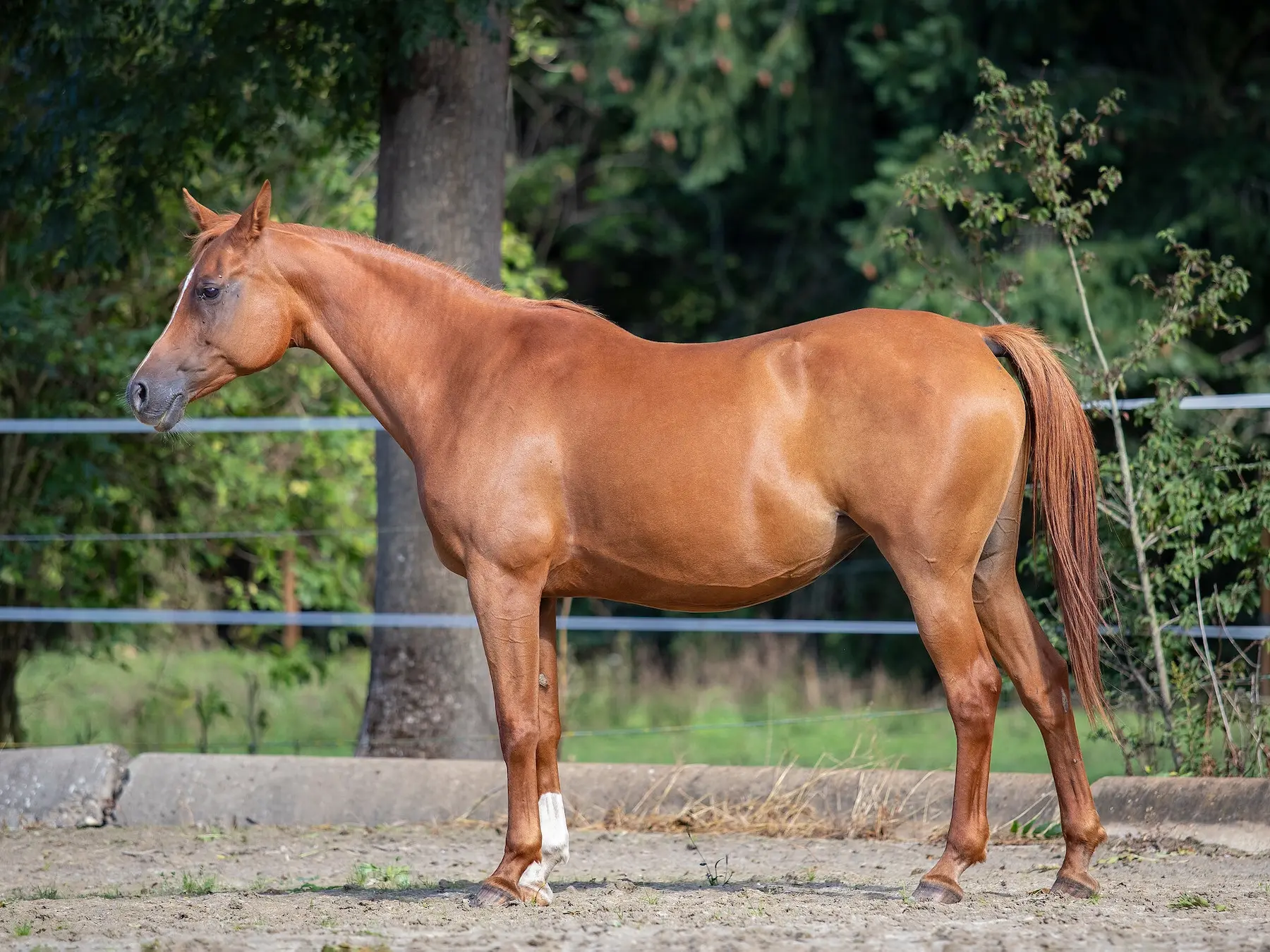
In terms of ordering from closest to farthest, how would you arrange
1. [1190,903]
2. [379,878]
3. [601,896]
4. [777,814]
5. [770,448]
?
1. [1190,903]
2. [770,448]
3. [601,896]
4. [379,878]
5. [777,814]

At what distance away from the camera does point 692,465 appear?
13.9ft

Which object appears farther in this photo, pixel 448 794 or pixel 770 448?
pixel 448 794

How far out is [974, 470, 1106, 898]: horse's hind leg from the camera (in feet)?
14.1

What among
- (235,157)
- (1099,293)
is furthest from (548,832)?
(1099,293)

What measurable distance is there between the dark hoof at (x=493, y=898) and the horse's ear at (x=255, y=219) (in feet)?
7.11

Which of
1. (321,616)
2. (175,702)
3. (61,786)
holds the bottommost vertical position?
(175,702)

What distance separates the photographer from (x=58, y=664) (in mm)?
12719

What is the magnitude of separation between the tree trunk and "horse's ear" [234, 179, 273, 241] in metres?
1.98

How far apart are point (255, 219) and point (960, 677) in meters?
2.59

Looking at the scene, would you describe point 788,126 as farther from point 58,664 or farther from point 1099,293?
point 58,664

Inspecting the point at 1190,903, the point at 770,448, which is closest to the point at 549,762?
the point at 770,448

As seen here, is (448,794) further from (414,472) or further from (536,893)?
(536,893)

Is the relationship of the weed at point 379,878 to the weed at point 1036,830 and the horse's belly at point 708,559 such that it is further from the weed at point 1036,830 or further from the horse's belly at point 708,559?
the weed at point 1036,830

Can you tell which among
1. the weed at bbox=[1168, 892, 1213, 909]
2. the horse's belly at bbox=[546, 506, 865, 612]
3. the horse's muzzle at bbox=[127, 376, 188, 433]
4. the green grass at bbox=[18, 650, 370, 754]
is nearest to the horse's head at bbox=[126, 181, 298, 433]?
the horse's muzzle at bbox=[127, 376, 188, 433]
